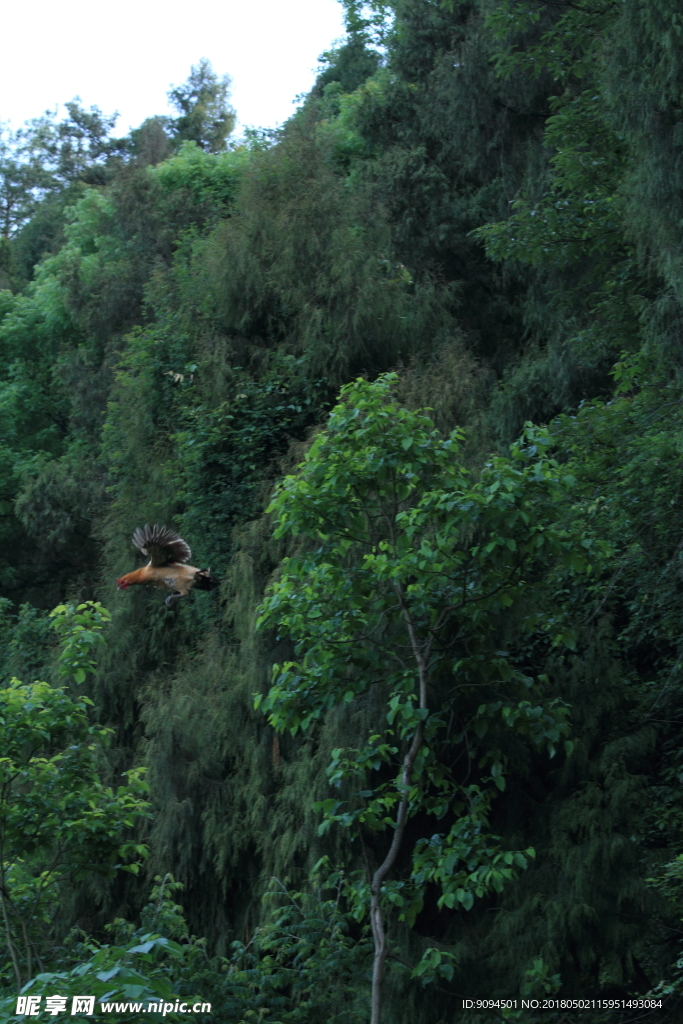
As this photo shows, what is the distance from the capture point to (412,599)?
25.4 feet

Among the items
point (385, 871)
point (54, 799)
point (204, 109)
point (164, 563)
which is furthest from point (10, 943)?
point (204, 109)

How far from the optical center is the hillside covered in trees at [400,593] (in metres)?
7.42

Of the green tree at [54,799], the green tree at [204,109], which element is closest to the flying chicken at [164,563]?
the green tree at [54,799]

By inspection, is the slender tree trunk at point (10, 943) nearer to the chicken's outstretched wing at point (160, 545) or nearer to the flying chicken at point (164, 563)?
the flying chicken at point (164, 563)

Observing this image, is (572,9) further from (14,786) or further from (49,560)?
(49,560)

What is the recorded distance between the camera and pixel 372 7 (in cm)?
2056

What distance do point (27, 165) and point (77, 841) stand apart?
29.7m

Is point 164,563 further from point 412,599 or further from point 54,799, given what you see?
point 412,599

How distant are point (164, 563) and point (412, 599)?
2.75 m

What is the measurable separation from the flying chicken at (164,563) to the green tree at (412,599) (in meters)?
1.74

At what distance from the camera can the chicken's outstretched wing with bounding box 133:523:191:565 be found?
9312 millimetres

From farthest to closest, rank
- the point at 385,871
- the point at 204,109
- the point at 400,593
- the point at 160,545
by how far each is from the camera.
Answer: the point at 204,109
the point at 160,545
the point at 400,593
the point at 385,871

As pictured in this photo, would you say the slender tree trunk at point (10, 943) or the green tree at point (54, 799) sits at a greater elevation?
the green tree at point (54, 799)

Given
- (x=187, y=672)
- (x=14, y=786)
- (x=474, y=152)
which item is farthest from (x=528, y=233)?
(x=14, y=786)
